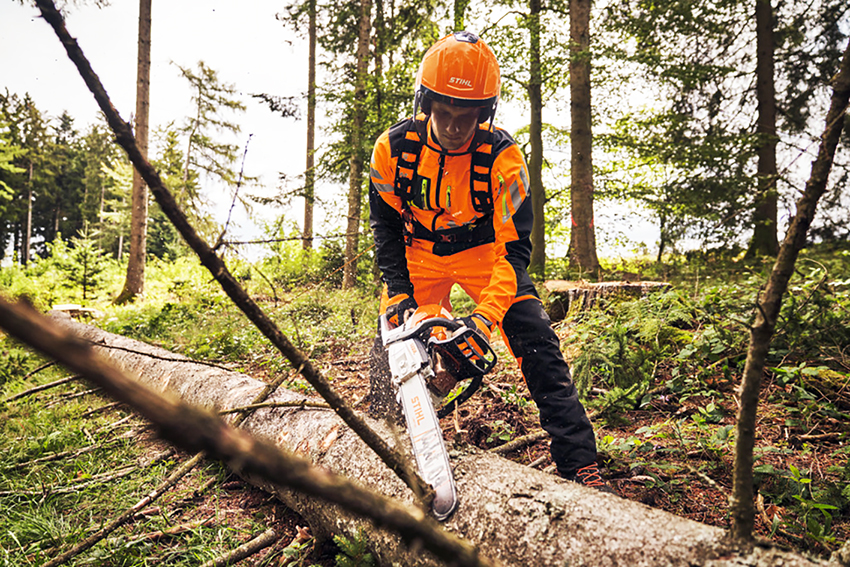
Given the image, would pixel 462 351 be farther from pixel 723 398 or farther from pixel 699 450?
pixel 723 398

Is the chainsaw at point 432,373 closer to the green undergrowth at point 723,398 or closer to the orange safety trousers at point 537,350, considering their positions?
the orange safety trousers at point 537,350

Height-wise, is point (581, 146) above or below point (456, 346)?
above

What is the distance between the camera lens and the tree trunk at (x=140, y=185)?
10195 millimetres

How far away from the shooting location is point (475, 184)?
2672 mm

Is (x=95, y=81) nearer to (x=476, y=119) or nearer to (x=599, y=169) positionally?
(x=476, y=119)

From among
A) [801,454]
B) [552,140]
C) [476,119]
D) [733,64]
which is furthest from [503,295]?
[552,140]

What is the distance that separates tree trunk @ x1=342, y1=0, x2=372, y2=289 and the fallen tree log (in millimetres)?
7245

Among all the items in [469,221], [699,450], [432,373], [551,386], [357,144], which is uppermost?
[357,144]

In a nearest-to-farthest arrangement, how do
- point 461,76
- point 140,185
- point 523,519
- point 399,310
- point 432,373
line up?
point 523,519
point 432,373
point 461,76
point 399,310
point 140,185

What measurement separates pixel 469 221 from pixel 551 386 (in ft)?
3.91

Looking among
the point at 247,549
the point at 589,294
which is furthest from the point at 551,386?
the point at 589,294

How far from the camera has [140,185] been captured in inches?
423

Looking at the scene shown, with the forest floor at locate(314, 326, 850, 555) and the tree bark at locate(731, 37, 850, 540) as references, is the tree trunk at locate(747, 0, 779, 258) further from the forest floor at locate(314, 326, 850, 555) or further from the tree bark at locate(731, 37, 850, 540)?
the tree bark at locate(731, 37, 850, 540)

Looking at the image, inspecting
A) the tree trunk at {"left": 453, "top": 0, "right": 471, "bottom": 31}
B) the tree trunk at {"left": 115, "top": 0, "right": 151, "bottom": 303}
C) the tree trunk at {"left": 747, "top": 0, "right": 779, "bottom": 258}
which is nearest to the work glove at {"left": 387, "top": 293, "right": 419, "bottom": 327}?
the tree trunk at {"left": 747, "top": 0, "right": 779, "bottom": 258}
